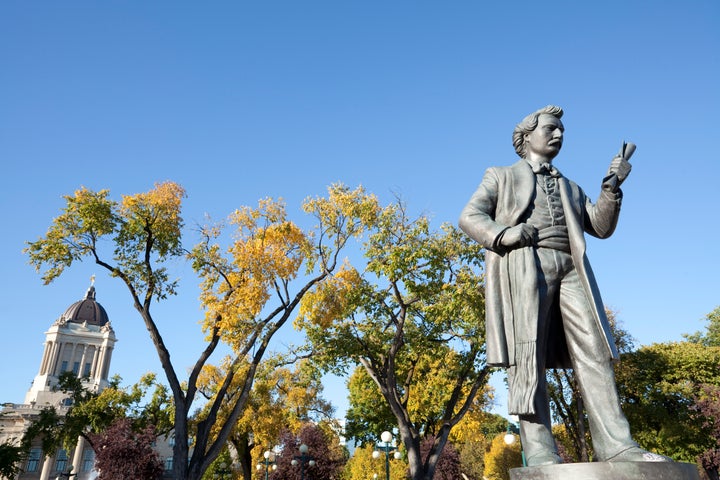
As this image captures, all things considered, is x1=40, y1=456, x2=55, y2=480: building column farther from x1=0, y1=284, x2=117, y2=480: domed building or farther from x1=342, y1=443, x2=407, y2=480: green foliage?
x1=342, y1=443, x2=407, y2=480: green foliage

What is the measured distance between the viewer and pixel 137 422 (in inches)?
1229

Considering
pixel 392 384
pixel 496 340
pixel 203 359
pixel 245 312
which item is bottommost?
pixel 496 340

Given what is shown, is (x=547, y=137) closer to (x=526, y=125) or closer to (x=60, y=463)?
(x=526, y=125)

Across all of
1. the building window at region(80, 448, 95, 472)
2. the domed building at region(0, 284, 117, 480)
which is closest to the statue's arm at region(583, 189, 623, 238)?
the building window at region(80, 448, 95, 472)

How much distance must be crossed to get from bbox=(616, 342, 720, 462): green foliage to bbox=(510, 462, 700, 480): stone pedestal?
2450 cm

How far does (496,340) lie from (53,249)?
17.8 meters

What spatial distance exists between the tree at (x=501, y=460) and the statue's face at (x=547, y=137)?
38.9 metres

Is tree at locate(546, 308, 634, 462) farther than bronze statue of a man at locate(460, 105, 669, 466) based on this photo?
Yes

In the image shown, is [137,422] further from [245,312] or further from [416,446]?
[416,446]

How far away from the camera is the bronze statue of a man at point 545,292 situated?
152 inches

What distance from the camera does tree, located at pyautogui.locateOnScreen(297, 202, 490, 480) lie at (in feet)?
55.4

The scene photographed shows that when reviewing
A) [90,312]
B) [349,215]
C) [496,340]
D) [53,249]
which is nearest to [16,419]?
[90,312]

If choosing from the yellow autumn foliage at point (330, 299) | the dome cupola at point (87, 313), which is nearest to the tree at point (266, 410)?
the yellow autumn foliage at point (330, 299)

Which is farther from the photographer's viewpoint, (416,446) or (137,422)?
(137,422)
